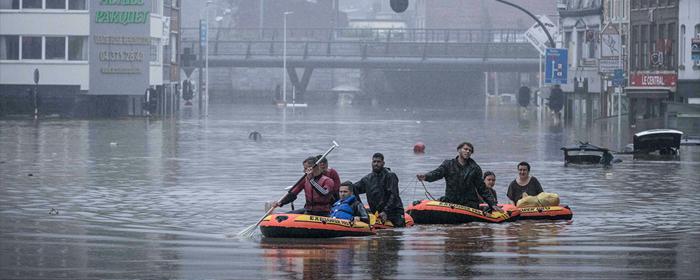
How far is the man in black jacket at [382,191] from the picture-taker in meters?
23.0

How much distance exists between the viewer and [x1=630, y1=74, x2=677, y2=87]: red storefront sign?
2741 inches

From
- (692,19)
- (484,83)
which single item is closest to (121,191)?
(692,19)

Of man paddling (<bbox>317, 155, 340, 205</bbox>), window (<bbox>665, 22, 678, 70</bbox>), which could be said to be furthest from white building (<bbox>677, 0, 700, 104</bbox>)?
man paddling (<bbox>317, 155, 340, 205</bbox>)

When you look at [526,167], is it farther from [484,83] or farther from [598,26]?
[484,83]

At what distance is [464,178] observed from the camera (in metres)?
23.8

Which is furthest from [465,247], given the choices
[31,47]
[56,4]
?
[56,4]

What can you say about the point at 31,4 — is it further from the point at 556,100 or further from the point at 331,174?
the point at 331,174

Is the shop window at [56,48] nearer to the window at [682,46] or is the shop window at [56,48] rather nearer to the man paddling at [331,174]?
the window at [682,46]

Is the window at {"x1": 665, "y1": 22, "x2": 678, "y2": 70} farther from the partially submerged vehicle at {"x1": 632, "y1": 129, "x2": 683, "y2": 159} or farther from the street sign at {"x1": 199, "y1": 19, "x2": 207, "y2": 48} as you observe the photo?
the street sign at {"x1": 199, "y1": 19, "x2": 207, "y2": 48}

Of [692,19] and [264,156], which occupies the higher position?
[692,19]

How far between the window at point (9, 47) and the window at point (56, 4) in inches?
94.3

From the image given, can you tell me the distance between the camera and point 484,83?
6117 inches

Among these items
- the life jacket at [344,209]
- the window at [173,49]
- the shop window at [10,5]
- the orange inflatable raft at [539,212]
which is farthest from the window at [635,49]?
the life jacket at [344,209]

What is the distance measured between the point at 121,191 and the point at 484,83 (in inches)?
4949
